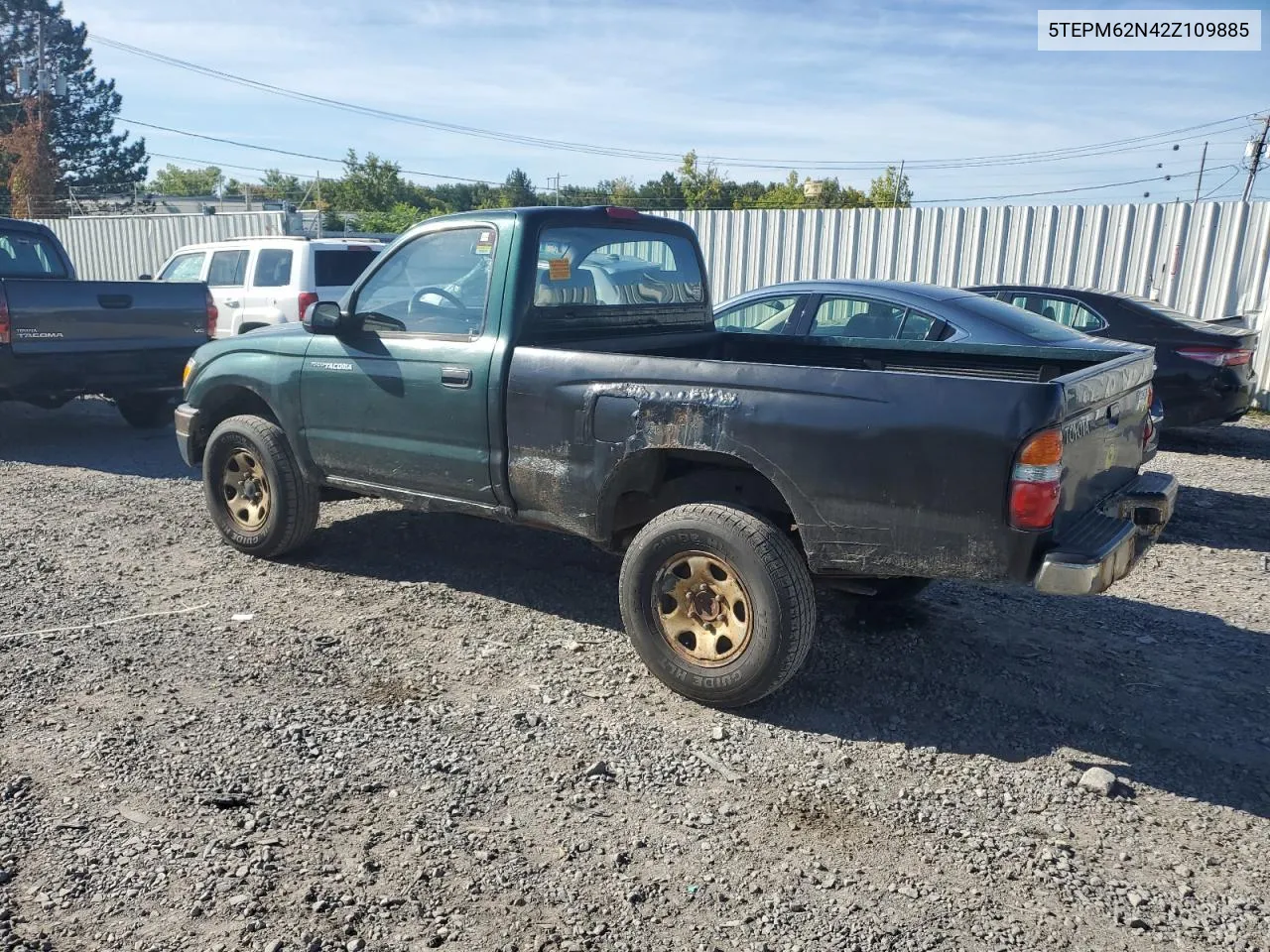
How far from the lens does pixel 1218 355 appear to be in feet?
29.3

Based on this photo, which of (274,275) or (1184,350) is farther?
(274,275)

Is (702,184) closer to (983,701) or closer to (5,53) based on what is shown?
(5,53)

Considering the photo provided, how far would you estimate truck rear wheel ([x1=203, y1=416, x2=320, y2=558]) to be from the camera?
18.4 feet

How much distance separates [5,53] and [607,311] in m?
70.2

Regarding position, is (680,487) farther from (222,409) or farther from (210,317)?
(210,317)

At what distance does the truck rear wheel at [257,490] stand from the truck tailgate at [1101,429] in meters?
3.99

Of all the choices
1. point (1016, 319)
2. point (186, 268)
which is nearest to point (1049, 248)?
point (1016, 319)

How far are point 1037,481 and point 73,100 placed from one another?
69.7m

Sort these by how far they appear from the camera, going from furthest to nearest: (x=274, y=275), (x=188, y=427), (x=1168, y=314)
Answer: (x=274, y=275), (x=1168, y=314), (x=188, y=427)

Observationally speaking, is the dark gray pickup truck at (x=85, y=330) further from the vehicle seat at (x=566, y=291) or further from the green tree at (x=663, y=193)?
the green tree at (x=663, y=193)

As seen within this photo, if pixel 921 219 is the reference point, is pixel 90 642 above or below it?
below

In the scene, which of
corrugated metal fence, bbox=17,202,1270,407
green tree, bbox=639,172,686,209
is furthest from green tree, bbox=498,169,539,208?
corrugated metal fence, bbox=17,202,1270,407

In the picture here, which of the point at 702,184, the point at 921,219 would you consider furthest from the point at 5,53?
the point at 921,219

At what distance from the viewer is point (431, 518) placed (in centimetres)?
680
